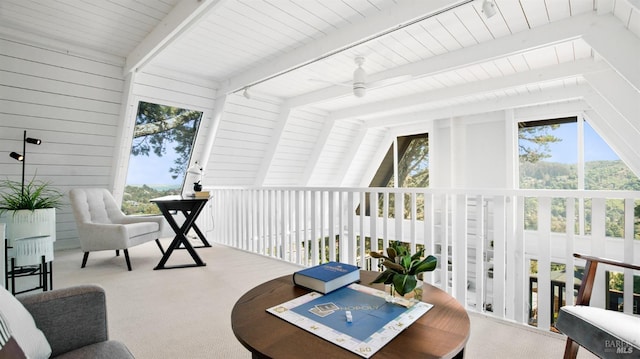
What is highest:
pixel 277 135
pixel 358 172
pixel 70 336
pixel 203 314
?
pixel 277 135

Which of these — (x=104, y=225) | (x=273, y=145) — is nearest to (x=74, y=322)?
(x=104, y=225)

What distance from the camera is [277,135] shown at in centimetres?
534

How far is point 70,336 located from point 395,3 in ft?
9.11

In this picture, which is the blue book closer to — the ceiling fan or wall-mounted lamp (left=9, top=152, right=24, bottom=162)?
the ceiling fan

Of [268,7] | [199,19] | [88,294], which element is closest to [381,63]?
[268,7]

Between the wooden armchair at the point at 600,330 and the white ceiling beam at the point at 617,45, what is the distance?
151cm

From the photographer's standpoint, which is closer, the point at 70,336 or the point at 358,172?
the point at 70,336

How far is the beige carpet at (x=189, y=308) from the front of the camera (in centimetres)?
174

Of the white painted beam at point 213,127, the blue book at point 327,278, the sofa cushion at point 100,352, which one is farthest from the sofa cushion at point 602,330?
the white painted beam at point 213,127

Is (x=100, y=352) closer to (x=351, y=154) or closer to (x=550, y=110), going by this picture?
(x=550, y=110)

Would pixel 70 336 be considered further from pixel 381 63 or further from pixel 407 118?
pixel 407 118

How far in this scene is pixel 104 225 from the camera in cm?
324

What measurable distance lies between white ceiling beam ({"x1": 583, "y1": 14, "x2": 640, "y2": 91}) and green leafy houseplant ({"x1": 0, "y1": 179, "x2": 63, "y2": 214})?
177 inches

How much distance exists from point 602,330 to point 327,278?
106 cm
